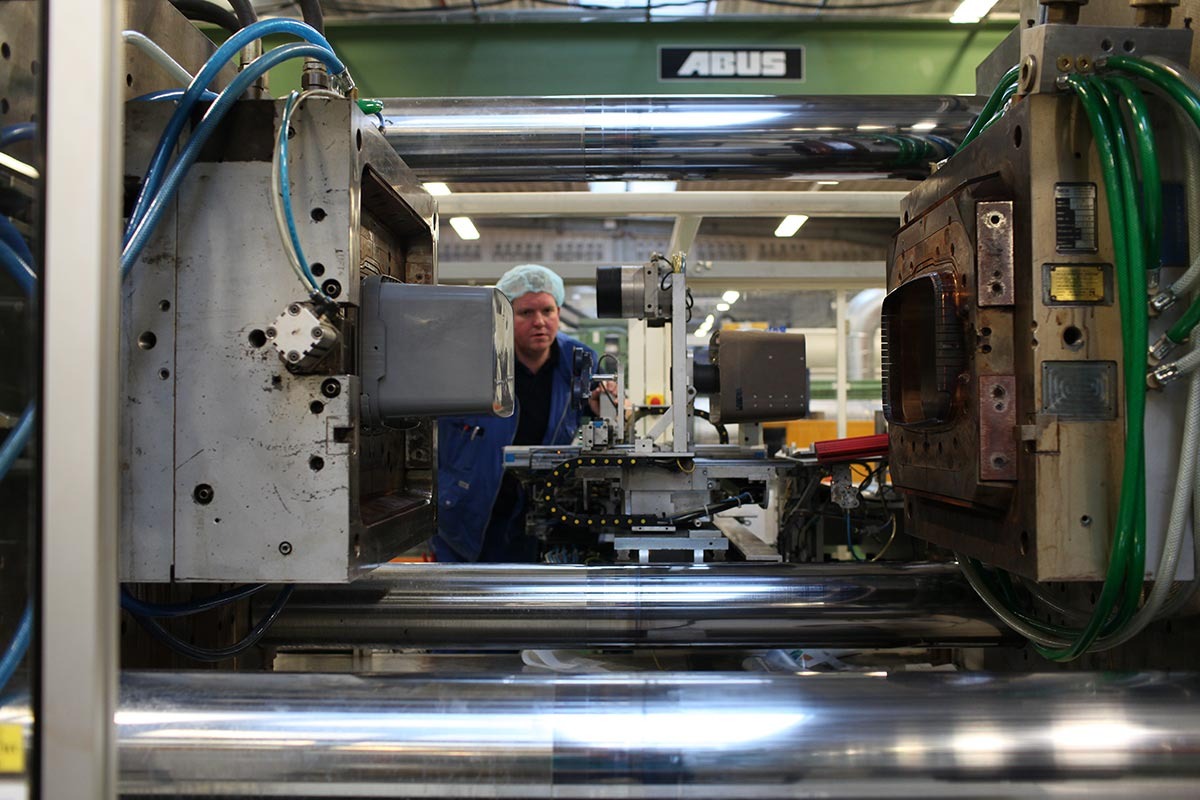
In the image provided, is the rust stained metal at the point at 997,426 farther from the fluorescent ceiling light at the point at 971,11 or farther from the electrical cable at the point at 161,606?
the fluorescent ceiling light at the point at 971,11

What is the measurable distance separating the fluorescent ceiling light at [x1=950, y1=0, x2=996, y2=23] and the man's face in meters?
1.73

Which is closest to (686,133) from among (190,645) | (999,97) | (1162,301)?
(999,97)

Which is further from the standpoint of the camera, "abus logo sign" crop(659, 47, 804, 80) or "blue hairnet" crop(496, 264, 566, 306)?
"blue hairnet" crop(496, 264, 566, 306)

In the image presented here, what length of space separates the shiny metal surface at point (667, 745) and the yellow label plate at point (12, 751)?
25cm

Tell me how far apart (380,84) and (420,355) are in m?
1.70

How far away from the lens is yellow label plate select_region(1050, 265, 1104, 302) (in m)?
0.93

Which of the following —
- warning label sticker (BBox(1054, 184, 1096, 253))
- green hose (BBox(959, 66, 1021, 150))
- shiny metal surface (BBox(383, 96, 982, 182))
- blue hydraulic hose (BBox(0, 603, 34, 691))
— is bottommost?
blue hydraulic hose (BBox(0, 603, 34, 691))

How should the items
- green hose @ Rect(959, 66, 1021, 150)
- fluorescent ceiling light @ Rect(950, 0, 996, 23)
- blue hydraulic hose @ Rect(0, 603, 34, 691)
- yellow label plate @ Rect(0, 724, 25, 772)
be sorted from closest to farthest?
1. yellow label plate @ Rect(0, 724, 25, 772)
2. blue hydraulic hose @ Rect(0, 603, 34, 691)
3. green hose @ Rect(959, 66, 1021, 150)
4. fluorescent ceiling light @ Rect(950, 0, 996, 23)

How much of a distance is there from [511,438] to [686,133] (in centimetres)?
152

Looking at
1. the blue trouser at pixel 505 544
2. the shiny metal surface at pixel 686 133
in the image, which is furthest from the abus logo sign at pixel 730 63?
the blue trouser at pixel 505 544

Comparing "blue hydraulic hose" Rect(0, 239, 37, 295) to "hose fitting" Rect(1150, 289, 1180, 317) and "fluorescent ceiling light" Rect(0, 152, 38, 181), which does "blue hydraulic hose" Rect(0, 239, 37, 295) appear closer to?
"fluorescent ceiling light" Rect(0, 152, 38, 181)

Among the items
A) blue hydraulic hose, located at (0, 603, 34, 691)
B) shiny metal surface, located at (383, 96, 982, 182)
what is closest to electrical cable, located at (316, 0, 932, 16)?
shiny metal surface, located at (383, 96, 982, 182)

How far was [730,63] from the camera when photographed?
89.2 inches

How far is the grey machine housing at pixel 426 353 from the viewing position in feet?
3.18
